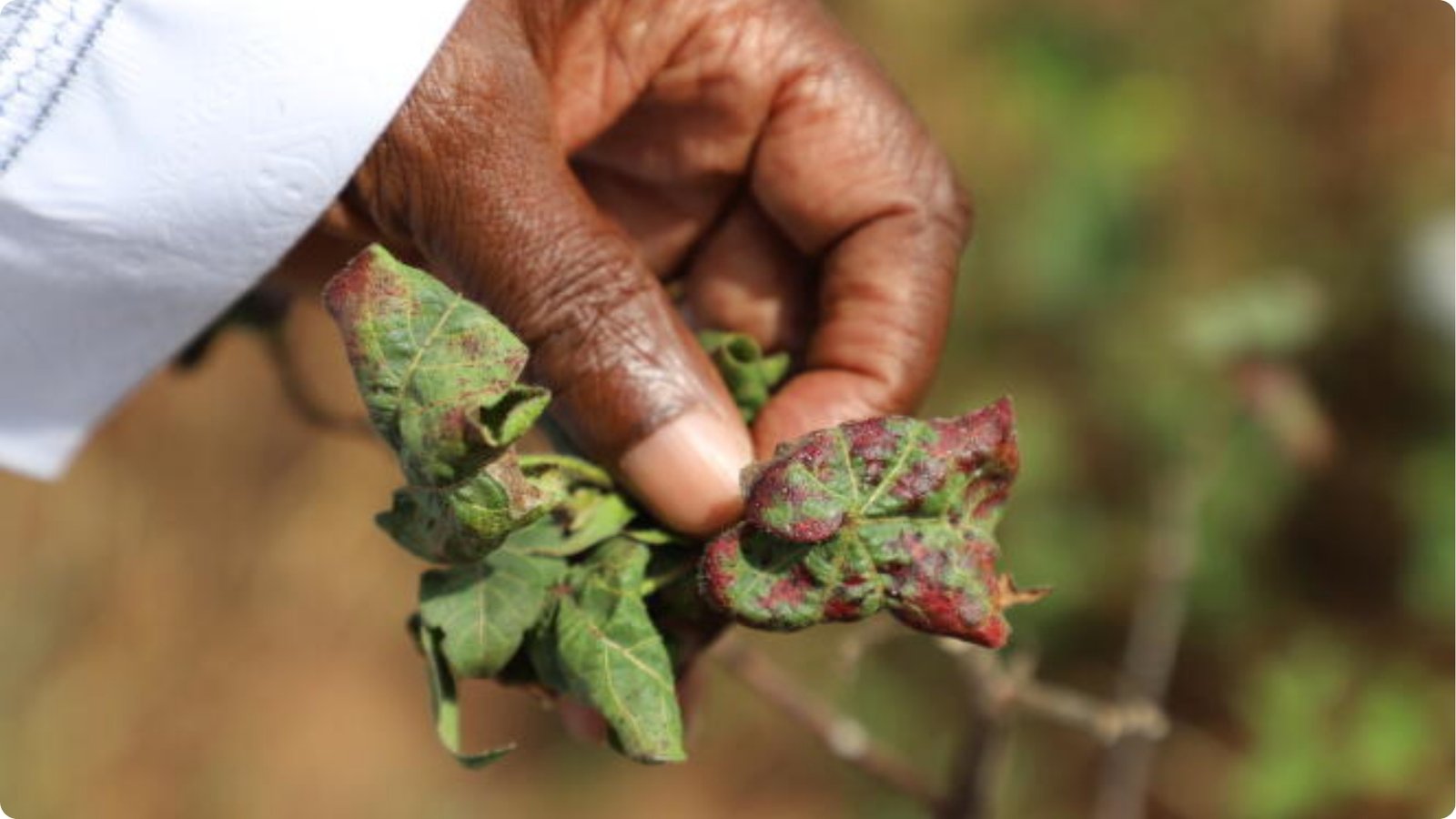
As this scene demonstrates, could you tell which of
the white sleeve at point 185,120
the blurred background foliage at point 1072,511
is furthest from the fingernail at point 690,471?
the blurred background foliage at point 1072,511

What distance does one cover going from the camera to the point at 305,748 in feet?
13.0

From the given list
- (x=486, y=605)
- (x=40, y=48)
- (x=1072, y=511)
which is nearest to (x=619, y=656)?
(x=486, y=605)

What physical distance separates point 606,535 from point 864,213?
1.53 feet

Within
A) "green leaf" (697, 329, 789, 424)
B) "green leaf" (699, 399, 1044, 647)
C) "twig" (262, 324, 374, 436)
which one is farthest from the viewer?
"twig" (262, 324, 374, 436)

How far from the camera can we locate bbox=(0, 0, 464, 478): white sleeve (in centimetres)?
137

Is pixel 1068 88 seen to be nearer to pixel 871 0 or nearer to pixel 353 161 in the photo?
pixel 871 0

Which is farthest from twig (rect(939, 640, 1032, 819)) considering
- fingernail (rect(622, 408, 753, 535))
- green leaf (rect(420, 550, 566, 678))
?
green leaf (rect(420, 550, 566, 678))

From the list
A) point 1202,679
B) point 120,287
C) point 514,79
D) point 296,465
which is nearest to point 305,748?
point 296,465

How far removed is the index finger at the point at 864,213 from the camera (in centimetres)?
161

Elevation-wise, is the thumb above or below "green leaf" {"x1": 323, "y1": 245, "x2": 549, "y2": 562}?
above

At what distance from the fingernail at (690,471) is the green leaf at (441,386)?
0.21 meters

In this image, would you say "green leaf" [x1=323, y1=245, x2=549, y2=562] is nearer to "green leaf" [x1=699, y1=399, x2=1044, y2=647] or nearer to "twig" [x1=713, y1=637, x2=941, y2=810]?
"green leaf" [x1=699, y1=399, x2=1044, y2=647]

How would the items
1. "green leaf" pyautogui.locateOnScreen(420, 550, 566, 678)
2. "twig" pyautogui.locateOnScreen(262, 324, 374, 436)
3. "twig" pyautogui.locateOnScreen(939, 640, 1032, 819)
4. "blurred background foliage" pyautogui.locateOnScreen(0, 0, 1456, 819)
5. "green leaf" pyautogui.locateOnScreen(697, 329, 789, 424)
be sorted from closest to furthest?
"green leaf" pyautogui.locateOnScreen(420, 550, 566, 678) → "green leaf" pyautogui.locateOnScreen(697, 329, 789, 424) → "twig" pyautogui.locateOnScreen(939, 640, 1032, 819) → "twig" pyautogui.locateOnScreen(262, 324, 374, 436) → "blurred background foliage" pyautogui.locateOnScreen(0, 0, 1456, 819)

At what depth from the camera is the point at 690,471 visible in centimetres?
138
